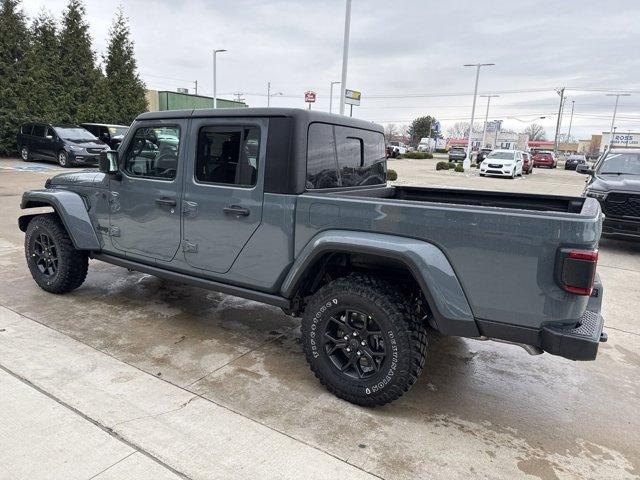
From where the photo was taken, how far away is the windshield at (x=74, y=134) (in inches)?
707

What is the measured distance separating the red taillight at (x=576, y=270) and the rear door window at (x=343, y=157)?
163 centimetres

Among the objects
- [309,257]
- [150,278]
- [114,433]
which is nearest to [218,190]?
[309,257]

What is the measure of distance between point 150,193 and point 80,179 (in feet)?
3.71

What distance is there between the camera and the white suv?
25.0 metres

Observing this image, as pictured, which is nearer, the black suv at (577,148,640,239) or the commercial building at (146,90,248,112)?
the black suv at (577,148,640,239)

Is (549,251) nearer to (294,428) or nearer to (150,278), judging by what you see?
(294,428)

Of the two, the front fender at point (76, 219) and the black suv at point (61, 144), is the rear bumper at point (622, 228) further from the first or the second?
the black suv at point (61, 144)

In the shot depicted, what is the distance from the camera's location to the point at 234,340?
386 cm

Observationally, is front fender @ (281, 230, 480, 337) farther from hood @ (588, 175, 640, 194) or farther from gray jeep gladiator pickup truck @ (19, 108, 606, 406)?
hood @ (588, 175, 640, 194)

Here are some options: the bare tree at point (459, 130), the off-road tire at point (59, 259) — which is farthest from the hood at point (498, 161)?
the bare tree at point (459, 130)

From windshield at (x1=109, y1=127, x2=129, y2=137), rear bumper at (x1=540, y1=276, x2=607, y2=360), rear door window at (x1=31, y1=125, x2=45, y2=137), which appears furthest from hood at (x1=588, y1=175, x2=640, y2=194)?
rear door window at (x1=31, y1=125, x2=45, y2=137)

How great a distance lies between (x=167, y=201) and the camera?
371cm

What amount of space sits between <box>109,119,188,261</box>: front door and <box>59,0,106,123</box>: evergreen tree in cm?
2191

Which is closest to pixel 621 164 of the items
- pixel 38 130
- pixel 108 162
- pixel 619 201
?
A: pixel 619 201
